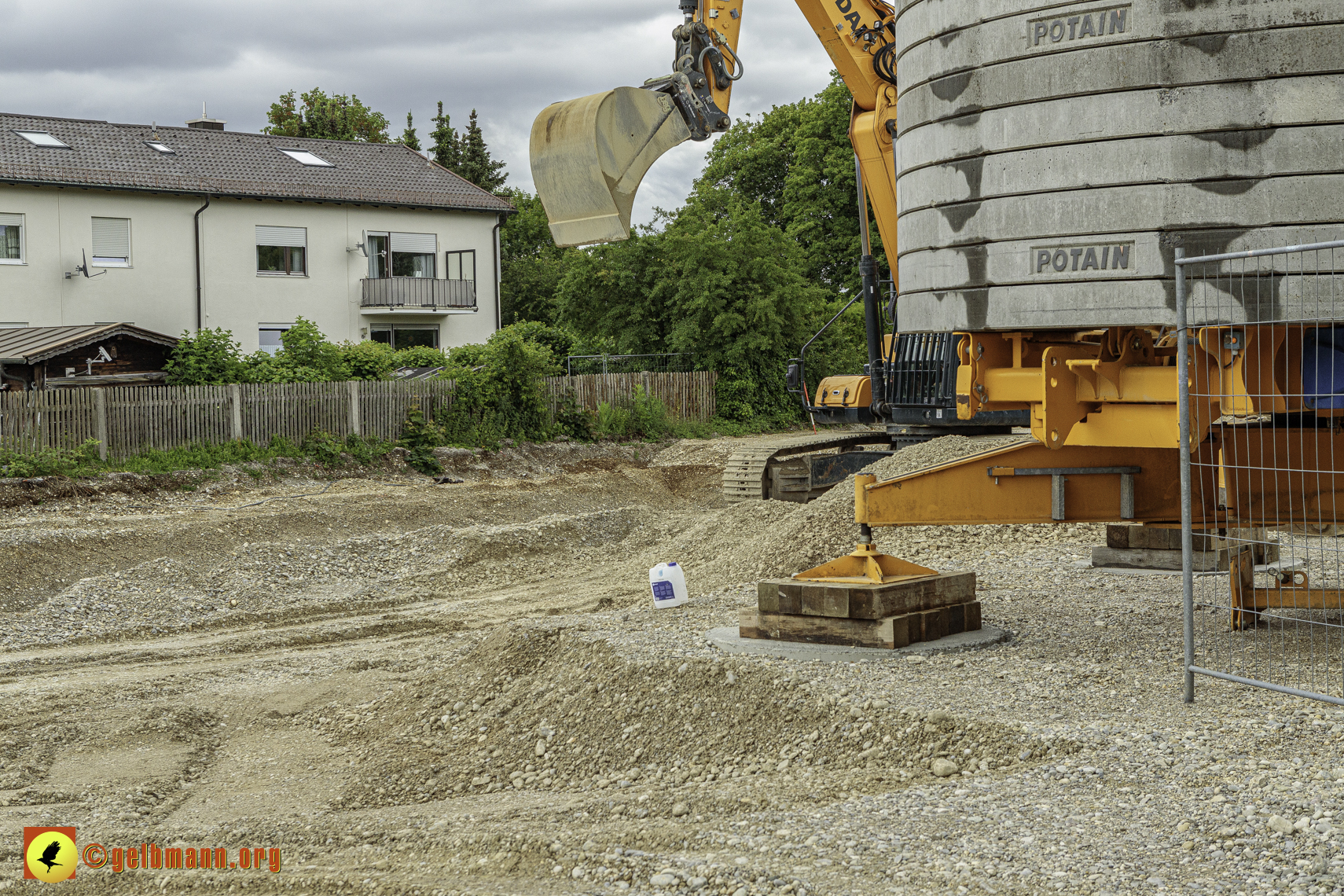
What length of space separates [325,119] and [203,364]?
A: 32465mm

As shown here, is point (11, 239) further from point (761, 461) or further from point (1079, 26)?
point (1079, 26)

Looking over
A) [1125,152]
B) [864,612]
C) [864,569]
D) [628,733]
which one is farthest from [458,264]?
[1125,152]

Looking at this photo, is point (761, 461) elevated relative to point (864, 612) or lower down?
elevated

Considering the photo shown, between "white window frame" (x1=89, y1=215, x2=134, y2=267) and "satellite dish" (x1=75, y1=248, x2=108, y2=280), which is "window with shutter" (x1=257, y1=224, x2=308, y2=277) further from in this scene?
"satellite dish" (x1=75, y1=248, x2=108, y2=280)

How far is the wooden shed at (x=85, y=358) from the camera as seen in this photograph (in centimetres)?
2264

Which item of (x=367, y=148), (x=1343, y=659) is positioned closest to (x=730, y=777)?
(x=1343, y=659)

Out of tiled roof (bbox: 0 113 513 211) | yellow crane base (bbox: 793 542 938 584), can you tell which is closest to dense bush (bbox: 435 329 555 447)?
tiled roof (bbox: 0 113 513 211)

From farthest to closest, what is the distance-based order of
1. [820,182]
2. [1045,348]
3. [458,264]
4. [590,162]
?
[820,182], [458,264], [590,162], [1045,348]

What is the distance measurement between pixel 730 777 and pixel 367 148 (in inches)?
1350

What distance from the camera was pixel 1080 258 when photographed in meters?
7.00

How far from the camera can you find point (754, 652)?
8320mm

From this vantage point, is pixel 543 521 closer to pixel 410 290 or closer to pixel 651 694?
pixel 651 694

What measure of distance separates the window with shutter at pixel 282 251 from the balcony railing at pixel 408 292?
1842 millimetres

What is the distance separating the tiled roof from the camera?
30.3 meters
